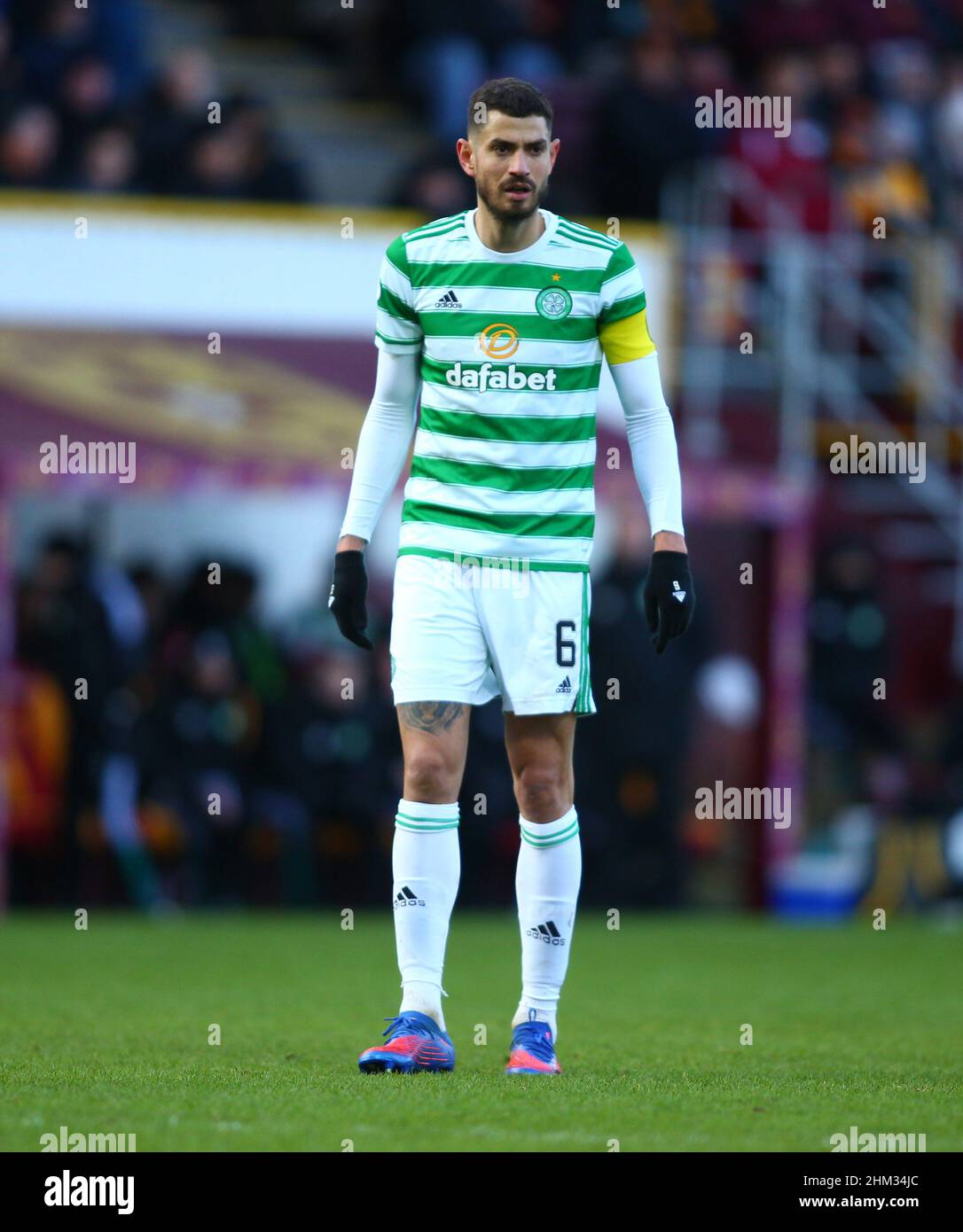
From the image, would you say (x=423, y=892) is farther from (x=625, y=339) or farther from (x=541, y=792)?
(x=625, y=339)

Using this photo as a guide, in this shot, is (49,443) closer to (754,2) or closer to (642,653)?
(642,653)

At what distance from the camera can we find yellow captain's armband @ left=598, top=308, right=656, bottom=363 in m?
6.16

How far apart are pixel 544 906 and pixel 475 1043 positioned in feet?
2.90

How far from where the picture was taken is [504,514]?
6.04m

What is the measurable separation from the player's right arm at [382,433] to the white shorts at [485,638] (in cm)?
17

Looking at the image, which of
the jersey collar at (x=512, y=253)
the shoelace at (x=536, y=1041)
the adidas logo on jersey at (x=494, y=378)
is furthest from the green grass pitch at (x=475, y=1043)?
the jersey collar at (x=512, y=253)

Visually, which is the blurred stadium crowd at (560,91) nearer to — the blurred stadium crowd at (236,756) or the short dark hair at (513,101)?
the blurred stadium crowd at (236,756)

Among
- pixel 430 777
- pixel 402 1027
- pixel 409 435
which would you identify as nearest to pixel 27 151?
pixel 409 435

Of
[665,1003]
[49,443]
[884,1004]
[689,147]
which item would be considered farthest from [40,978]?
[689,147]

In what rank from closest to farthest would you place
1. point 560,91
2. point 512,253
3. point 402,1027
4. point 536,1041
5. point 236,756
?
point 402,1027, point 536,1041, point 512,253, point 236,756, point 560,91

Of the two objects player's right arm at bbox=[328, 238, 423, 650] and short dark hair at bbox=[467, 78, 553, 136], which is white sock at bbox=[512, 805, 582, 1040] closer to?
player's right arm at bbox=[328, 238, 423, 650]

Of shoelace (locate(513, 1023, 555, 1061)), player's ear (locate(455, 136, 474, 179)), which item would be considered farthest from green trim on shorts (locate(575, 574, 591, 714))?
player's ear (locate(455, 136, 474, 179))

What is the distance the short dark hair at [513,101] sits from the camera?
592cm

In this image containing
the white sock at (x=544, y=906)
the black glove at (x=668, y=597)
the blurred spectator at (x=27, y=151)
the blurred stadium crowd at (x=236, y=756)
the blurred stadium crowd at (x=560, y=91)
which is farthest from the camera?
the blurred stadium crowd at (x=560, y=91)
